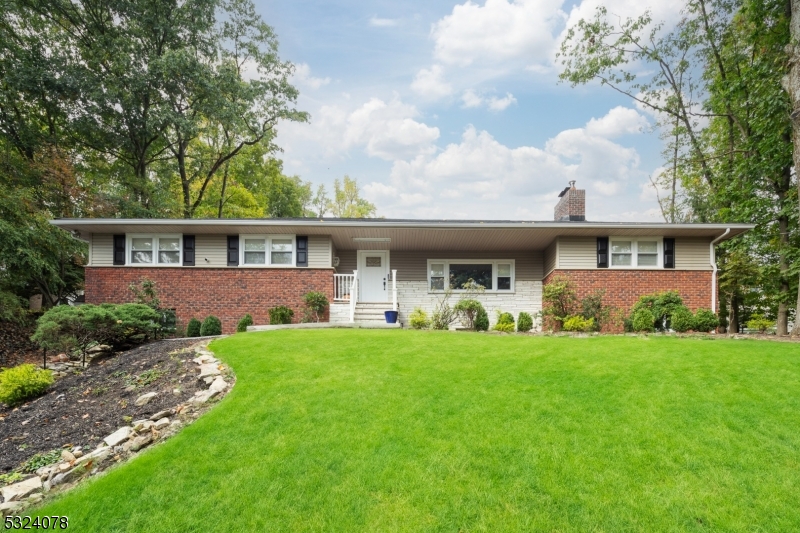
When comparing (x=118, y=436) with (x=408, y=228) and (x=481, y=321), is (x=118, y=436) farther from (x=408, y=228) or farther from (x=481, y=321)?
(x=481, y=321)

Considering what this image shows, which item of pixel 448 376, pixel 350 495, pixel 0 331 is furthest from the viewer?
pixel 0 331

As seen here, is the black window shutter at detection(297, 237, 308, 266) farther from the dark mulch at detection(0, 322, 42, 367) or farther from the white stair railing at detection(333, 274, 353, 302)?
the dark mulch at detection(0, 322, 42, 367)

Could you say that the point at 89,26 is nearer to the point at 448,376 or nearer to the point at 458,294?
the point at 458,294

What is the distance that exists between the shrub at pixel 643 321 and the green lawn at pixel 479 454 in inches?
159

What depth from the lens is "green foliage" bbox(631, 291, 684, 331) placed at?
1016 centimetres

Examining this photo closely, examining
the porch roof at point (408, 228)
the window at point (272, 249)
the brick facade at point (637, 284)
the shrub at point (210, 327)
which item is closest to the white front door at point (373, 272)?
the porch roof at point (408, 228)

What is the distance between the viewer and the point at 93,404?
541cm

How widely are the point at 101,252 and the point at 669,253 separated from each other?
1630 centimetres

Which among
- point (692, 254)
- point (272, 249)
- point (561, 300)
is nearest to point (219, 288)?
point (272, 249)

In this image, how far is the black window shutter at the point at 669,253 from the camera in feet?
38.2

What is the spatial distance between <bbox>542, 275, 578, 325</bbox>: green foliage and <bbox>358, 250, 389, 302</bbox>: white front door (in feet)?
16.8

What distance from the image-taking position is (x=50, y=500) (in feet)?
10.6

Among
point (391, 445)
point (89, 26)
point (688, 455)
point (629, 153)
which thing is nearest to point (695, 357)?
point (688, 455)

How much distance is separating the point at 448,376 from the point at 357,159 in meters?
21.1
